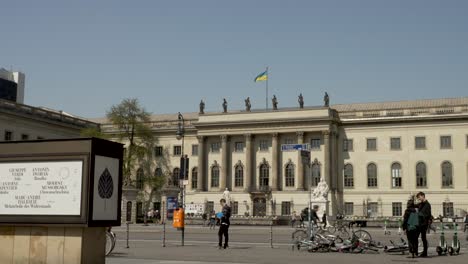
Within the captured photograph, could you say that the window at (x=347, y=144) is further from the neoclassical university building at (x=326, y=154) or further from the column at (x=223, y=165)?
the column at (x=223, y=165)

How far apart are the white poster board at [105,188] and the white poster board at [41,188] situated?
Result: 35cm

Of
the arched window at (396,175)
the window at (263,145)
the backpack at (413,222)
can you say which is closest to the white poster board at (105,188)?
the backpack at (413,222)

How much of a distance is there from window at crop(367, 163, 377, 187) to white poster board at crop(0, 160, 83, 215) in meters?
74.9

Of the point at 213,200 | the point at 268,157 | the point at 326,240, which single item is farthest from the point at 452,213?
the point at 326,240

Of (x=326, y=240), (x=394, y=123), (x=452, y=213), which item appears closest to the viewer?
(x=326, y=240)

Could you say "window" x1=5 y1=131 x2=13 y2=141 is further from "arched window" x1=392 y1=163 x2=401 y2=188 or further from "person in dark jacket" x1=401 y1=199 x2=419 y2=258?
"person in dark jacket" x1=401 y1=199 x2=419 y2=258

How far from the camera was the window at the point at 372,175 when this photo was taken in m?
84.2

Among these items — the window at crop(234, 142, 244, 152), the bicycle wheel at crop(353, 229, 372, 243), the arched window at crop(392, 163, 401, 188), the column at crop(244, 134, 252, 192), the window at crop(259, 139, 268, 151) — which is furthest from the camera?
the window at crop(234, 142, 244, 152)

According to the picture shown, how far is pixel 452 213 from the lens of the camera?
77562 millimetres

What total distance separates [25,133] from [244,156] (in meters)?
29.7

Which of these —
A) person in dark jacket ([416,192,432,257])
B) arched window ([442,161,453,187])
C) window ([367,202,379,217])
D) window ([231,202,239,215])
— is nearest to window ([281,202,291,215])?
window ([231,202,239,215])

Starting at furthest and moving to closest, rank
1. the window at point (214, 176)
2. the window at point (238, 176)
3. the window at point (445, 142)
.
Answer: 1. the window at point (214, 176)
2. the window at point (238, 176)
3. the window at point (445, 142)

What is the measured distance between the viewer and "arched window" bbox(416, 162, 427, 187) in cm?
8131

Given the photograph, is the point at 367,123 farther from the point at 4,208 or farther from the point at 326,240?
the point at 4,208
